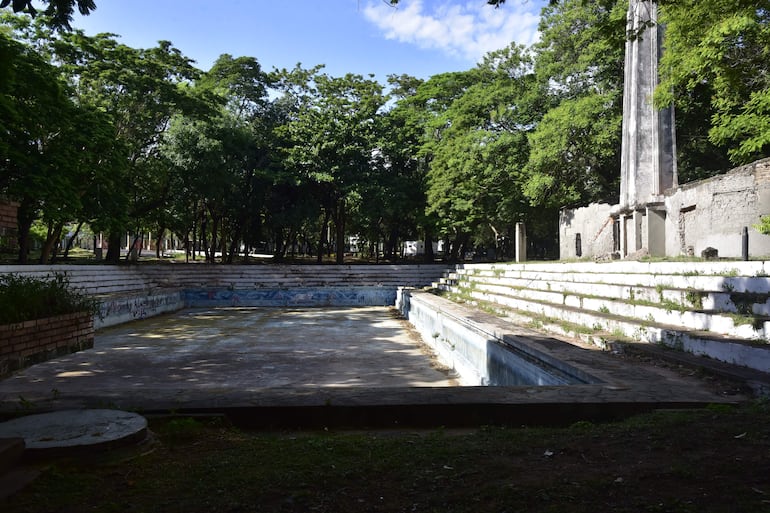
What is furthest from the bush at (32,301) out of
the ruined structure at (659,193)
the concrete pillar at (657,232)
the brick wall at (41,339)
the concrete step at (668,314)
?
the concrete pillar at (657,232)

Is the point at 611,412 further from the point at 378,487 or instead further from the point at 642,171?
the point at 642,171

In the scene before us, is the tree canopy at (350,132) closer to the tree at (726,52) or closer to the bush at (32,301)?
the tree at (726,52)

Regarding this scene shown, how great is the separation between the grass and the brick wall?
3894 millimetres

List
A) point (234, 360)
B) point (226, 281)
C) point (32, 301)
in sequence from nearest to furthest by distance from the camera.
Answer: point (32, 301)
point (234, 360)
point (226, 281)

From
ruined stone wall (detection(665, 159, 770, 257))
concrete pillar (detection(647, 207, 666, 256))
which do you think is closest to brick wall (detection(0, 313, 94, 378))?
ruined stone wall (detection(665, 159, 770, 257))

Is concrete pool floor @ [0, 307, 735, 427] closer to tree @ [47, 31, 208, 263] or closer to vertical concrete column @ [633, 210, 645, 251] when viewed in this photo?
vertical concrete column @ [633, 210, 645, 251]

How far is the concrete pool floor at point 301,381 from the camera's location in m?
4.07

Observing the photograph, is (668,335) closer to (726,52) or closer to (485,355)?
(485,355)

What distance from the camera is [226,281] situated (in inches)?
1028

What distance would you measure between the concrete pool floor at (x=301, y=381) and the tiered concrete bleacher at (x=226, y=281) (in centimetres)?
194

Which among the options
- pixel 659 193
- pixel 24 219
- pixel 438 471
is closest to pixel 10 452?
pixel 438 471

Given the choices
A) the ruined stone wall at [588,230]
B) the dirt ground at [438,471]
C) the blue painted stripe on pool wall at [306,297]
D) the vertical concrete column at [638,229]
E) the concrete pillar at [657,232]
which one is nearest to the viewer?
the dirt ground at [438,471]

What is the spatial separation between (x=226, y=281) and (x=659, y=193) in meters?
19.8

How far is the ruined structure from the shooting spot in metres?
11.2
